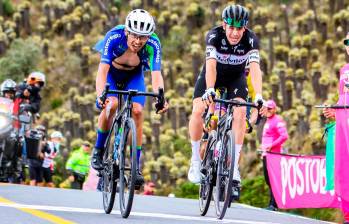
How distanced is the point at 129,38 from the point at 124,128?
3.52ft

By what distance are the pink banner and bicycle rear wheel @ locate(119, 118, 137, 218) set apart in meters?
6.85

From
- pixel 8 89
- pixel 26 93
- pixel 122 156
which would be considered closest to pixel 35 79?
pixel 26 93

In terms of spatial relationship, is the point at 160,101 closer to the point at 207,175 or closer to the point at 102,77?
the point at 102,77

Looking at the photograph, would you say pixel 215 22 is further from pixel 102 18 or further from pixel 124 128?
pixel 124 128

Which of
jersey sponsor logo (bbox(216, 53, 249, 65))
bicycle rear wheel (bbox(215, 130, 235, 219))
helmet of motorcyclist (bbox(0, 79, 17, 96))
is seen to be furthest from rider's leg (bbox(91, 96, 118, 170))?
helmet of motorcyclist (bbox(0, 79, 17, 96))

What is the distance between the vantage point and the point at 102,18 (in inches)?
1566

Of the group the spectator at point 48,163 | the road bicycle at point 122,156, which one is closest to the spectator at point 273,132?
the spectator at point 48,163

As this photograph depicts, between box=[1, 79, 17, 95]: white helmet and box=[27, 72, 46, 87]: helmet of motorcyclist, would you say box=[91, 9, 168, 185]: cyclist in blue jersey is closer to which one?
box=[1, 79, 17, 95]: white helmet

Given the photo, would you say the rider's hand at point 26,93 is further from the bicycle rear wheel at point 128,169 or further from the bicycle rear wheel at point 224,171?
the bicycle rear wheel at point 128,169

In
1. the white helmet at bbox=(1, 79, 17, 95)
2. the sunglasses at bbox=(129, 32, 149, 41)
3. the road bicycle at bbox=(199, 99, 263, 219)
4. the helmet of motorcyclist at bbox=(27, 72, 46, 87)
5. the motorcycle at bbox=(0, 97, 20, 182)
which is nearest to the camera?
the road bicycle at bbox=(199, 99, 263, 219)

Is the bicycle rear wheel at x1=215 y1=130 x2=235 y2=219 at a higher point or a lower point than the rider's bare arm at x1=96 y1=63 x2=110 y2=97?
lower

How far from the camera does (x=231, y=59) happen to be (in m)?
12.5

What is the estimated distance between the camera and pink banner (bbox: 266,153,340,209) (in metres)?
17.4

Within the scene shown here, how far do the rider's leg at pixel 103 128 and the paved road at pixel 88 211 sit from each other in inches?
20.6
